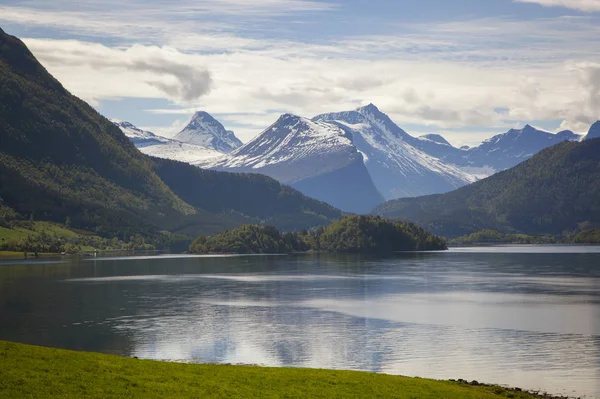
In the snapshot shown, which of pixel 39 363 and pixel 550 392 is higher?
pixel 39 363

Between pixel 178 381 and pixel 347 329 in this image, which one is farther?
pixel 347 329

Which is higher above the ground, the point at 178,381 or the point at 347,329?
the point at 178,381

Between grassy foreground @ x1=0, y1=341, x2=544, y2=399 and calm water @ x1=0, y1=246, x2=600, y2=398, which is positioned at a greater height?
grassy foreground @ x1=0, y1=341, x2=544, y2=399

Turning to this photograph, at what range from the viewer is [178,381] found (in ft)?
217

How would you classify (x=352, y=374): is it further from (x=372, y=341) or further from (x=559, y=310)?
(x=559, y=310)

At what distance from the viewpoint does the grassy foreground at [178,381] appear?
198 feet

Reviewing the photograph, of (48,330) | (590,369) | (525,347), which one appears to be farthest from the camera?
(48,330)

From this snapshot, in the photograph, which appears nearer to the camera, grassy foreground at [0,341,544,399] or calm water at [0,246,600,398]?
grassy foreground at [0,341,544,399]

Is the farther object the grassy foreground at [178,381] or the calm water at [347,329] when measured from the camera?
the calm water at [347,329]

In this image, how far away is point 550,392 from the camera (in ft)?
255

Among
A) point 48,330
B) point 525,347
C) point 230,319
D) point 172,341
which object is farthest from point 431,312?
point 48,330

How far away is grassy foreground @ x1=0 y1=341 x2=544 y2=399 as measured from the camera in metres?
60.4

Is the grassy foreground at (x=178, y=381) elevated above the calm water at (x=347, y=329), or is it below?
above

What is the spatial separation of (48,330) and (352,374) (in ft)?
198
